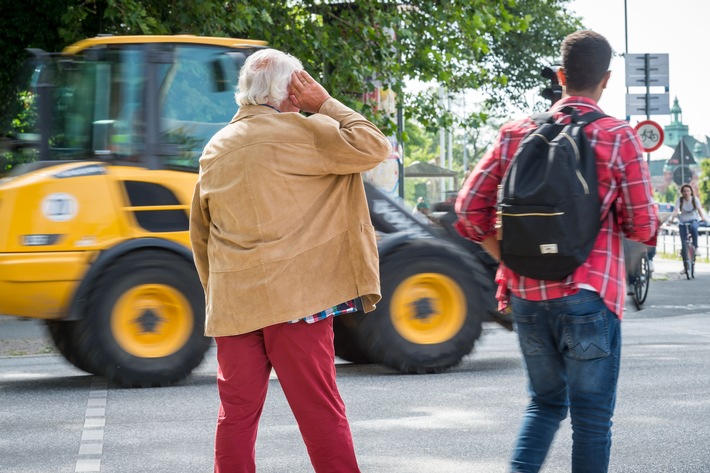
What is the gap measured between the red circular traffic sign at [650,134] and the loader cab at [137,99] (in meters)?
11.3

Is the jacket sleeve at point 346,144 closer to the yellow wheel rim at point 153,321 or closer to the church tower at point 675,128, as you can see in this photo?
the yellow wheel rim at point 153,321

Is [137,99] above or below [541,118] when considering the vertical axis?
above

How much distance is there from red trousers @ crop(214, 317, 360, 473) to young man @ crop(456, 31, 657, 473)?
2.15ft

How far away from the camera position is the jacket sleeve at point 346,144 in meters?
4.11

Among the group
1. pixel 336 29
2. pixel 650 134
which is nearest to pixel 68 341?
pixel 336 29

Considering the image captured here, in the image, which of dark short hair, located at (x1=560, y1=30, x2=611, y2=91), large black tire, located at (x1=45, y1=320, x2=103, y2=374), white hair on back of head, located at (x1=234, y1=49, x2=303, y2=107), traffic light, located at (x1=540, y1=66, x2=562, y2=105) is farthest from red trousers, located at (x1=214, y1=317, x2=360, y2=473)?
traffic light, located at (x1=540, y1=66, x2=562, y2=105)

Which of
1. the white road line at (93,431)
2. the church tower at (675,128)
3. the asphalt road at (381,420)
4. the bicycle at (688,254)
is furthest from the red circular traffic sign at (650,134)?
the church tower at (675,128)

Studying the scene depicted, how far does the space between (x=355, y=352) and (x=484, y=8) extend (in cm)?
995

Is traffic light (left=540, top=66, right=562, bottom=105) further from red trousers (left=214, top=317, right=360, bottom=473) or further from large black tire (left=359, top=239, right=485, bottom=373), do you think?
red trousers (left=214, top=317, right=360, bottom=473)

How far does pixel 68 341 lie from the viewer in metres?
9.23

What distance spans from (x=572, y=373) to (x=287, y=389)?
0.97 metres

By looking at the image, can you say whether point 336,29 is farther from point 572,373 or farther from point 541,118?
point 572,373

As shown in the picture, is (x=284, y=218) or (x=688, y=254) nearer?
(x=284, y=218)

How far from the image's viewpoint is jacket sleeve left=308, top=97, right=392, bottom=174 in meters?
4.11
